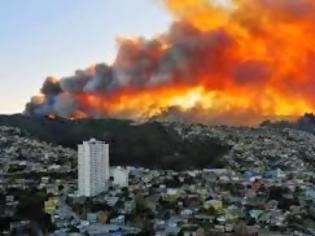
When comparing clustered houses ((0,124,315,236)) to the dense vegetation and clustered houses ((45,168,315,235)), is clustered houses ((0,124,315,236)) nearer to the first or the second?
clustered houses ((45,168,315,235))

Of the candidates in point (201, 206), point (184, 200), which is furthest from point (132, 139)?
point (201, 206)

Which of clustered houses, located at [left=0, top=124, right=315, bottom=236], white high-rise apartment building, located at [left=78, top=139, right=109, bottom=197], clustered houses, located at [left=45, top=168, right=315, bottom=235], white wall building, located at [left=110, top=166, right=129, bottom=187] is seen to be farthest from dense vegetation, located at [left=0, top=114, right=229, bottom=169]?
white wall building, located at [left=110, top=166, right=129, bottom=187]

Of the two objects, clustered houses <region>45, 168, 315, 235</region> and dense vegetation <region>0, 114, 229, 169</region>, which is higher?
dense vegetation <region>0, 114, 229, 169</region>

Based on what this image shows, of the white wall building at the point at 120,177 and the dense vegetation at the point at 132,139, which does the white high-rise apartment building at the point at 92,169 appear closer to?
the white wall building at the point at 120,177

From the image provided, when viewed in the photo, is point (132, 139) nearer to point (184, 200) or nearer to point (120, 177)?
point (120, 177)

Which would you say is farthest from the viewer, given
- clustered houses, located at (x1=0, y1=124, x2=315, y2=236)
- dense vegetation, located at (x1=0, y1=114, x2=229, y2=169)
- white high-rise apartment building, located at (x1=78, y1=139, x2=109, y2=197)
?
dense vegetation, located at (x1=0, y1=114, x2=229, y2=169)
